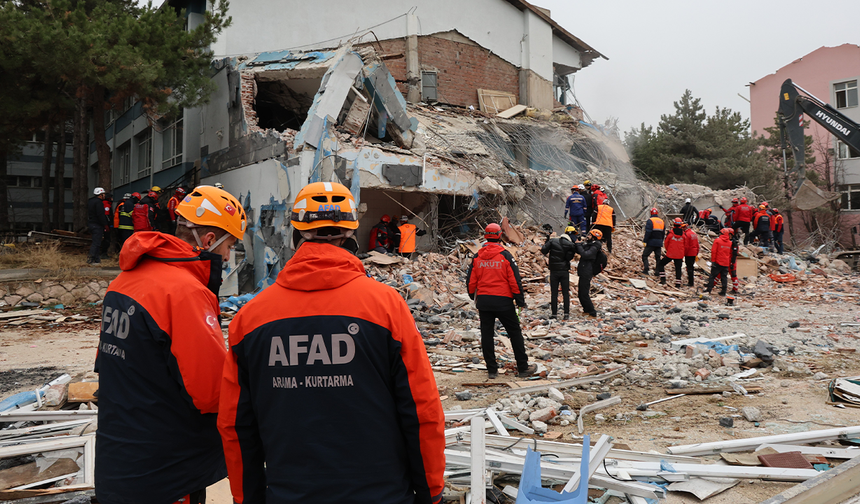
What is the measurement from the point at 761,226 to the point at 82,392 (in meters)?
18.3

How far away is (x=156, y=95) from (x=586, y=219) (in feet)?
38.1

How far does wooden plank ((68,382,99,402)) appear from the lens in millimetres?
4797

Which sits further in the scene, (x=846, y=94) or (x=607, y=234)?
(x=846, y=94)

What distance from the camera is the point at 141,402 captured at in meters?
1.96

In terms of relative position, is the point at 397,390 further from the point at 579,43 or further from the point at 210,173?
the point at 579,43

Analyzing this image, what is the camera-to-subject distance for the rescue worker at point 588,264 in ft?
32.4

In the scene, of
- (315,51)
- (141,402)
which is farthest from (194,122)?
→ (141,402)

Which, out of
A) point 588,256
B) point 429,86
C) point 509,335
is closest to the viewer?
point 509,335

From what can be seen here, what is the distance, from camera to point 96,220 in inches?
470

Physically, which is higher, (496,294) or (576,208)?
(576,208)

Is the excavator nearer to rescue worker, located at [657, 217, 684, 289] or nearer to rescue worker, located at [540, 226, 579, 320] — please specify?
rescue worker, located at [657, 217, 684, 289]

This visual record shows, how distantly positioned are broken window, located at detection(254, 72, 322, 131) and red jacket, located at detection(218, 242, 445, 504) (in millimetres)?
13420

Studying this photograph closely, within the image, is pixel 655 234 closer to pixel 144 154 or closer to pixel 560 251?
pixel 560 251

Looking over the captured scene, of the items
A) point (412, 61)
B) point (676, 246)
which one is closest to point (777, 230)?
point (676, 246)
